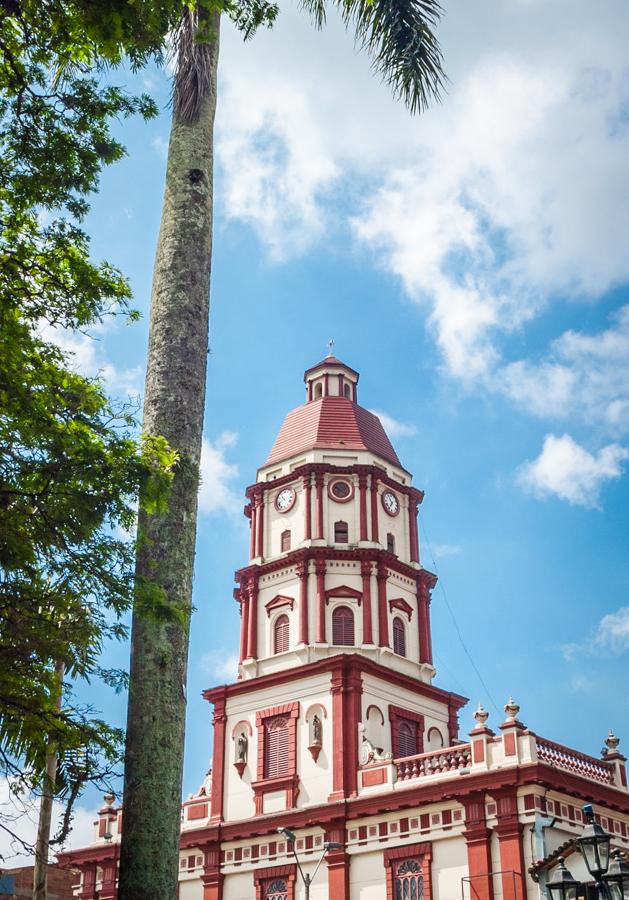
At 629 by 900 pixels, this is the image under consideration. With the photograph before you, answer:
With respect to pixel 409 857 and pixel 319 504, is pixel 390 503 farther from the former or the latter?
pixel 409 857

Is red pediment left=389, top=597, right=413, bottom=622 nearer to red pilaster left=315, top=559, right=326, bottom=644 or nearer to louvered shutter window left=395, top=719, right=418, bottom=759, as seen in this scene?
red pilaster left=315, top=559, right=326, bottom=644

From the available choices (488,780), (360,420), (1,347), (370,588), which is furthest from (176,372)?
(360,420)

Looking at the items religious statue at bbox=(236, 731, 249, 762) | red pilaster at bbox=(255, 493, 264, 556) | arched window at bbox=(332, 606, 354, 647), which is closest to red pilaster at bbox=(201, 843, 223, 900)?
religious statue at bbox=(236, 731, 249, 762)

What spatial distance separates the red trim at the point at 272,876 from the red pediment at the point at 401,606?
31.9ft

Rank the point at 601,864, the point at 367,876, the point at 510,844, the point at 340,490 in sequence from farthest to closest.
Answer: the point at 340,490 → the point at 367,876 → the point at 510,844 → the point at 601,864

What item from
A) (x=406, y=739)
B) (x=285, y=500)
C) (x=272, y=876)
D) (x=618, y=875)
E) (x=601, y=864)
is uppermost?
Answer: (x=285, y=500)

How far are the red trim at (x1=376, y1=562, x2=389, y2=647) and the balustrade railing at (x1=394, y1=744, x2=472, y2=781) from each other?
16.1 ft

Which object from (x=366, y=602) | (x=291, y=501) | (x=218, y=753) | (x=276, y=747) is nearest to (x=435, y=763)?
(x=276, y=747)

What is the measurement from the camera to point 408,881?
33344mm

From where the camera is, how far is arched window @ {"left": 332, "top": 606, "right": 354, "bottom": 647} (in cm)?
3966

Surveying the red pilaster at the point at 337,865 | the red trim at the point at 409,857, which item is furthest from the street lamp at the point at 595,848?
the red pilaster at the point at 337,865

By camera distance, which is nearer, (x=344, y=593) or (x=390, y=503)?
(x=344, y=593)

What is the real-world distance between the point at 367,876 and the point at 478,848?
13.7 feet

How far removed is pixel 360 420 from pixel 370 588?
25.3ft
